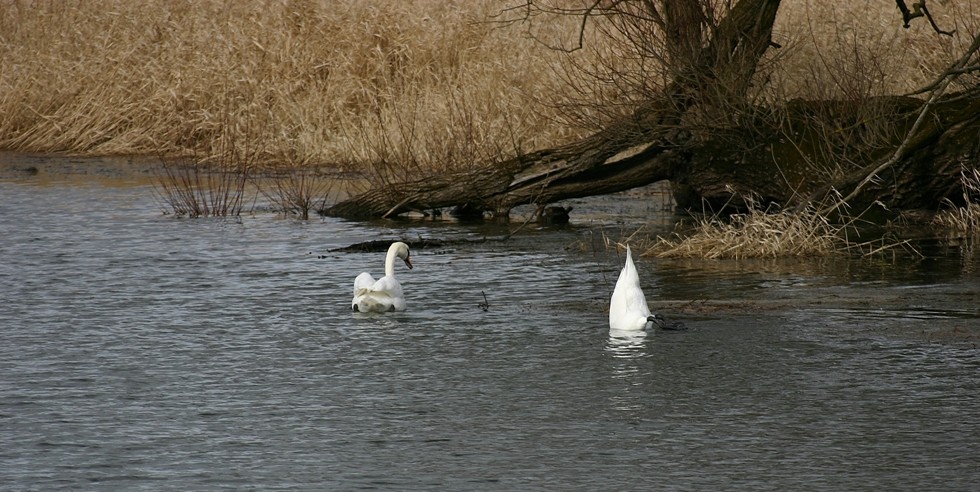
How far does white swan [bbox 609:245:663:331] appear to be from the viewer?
29.6 ft

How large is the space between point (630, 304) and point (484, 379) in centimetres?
151

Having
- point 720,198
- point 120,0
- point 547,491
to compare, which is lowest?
point 547,491

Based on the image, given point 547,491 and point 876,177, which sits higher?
point 876,177

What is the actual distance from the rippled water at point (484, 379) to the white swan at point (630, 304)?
0.13 meters

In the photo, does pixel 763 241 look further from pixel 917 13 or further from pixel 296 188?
pixel 296 188

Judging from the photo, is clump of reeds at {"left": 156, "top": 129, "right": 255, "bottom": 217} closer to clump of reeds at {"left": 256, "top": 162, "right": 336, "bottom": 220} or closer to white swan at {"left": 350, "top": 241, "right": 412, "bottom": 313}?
clump of reeds at {"left": 256, "top": 162, "right": 336, "bottom": 220}

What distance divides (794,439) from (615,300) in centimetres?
269

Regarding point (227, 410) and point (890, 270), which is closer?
point (227, 410)

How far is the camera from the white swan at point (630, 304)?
29.6 ft

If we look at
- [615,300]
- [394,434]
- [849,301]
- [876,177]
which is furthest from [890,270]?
[394,434]

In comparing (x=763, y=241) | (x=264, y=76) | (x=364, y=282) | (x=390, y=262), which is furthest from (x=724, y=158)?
(x=264, y=76)

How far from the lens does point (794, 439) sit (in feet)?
21.4

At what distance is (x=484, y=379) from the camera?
7895 mm

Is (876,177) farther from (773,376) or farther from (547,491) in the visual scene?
(547,491)
